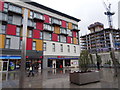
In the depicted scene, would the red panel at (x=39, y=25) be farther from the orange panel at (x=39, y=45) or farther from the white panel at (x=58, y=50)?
the white panel at (x=58, y=50)

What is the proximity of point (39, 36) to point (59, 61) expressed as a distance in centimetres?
980

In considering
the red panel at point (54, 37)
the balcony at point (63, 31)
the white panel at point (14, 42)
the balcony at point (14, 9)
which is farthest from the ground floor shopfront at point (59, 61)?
the balcony at point (14, 9)

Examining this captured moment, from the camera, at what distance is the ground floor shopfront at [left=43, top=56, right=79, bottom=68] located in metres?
24.9

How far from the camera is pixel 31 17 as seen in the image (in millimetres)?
24203

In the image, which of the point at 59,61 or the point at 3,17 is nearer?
the point at 3,17

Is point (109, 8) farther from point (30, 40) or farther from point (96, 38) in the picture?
point (96, 38)

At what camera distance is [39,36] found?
24875mm

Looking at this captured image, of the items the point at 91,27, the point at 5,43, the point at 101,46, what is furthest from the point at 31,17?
the point at 91,27

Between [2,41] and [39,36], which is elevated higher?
[39,36]

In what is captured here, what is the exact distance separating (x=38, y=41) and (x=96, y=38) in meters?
53.5

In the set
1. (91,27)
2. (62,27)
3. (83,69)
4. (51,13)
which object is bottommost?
(83,69)

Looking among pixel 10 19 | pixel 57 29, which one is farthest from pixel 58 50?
pixel 10 19

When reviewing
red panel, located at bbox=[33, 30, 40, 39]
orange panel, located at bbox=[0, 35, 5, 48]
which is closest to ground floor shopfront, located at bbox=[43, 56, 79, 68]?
red panel, located at bbox=[33, 30, 40, 39]

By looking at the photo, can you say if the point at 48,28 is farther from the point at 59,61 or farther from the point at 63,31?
the point at 59,61
